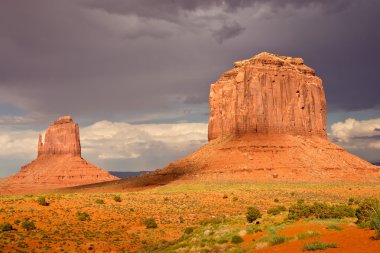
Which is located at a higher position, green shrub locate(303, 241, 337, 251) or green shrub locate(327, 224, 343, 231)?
green shrub locate(327, 224, 343, 231)

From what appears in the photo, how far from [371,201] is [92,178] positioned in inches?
6150

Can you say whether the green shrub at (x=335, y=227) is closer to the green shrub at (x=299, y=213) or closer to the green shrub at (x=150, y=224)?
the green shrub at (x=299, y=213)

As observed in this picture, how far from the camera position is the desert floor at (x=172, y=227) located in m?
20.5

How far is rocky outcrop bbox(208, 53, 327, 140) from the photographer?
114 meters

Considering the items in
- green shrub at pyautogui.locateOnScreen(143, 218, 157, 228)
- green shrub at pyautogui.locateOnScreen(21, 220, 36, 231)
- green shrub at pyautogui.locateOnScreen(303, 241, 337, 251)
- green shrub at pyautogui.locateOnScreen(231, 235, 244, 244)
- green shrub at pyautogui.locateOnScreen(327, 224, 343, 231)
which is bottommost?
green shrub at pyautogui.locateOnScreen(143, 218, 157, 228)

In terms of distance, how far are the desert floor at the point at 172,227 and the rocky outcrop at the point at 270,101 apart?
1903 inches

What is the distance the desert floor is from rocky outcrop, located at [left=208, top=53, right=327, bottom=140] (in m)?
48.3

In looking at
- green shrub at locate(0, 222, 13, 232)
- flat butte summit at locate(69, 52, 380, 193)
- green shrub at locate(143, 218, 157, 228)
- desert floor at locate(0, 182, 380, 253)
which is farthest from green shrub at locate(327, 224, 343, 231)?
flat butte summit at locate(69, 52, 380, 193)

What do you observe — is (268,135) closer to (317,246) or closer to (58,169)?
(317,246)

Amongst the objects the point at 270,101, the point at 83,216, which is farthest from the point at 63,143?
the point at 83,216

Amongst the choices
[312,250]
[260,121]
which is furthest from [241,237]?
[260,121]

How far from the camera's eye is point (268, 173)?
3775 inches

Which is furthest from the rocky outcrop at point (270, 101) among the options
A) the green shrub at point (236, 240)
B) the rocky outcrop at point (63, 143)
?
the green shrub at point (236, 240)

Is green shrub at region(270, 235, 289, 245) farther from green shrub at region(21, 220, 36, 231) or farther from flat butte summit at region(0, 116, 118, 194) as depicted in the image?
flat butte summit at region(0, 116, 118, 194)
